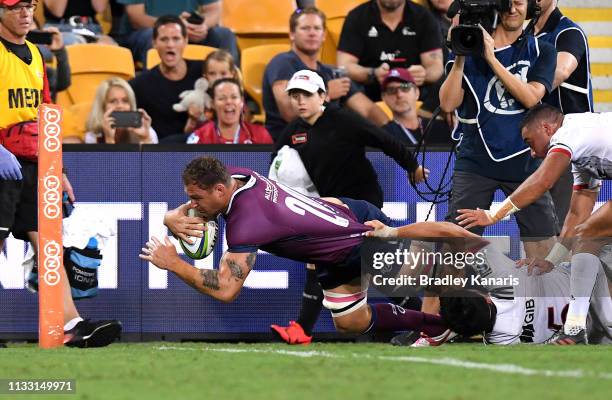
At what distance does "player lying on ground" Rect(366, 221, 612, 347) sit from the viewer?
26.2 feet

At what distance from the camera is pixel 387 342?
30.1ft

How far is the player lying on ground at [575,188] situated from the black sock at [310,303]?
1.45 meters

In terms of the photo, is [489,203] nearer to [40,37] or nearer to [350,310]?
[350,310]

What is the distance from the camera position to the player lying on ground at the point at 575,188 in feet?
24.8

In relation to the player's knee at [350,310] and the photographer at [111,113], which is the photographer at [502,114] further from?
the photographer at [111,113]

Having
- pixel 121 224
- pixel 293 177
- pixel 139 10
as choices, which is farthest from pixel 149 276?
pixel 139 10

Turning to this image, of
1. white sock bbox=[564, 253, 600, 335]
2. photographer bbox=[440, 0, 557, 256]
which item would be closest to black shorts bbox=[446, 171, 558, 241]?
photographer bbox=[440, 0, 557, 256]

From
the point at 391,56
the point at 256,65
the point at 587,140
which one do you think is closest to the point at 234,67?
the point at 256,65

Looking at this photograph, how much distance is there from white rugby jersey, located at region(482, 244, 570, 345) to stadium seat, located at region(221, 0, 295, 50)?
15.8ft

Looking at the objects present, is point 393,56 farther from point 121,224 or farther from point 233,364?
point 233,364

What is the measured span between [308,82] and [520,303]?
2.23 m

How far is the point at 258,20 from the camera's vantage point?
12602 millimetres

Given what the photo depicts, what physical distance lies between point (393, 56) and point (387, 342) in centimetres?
331

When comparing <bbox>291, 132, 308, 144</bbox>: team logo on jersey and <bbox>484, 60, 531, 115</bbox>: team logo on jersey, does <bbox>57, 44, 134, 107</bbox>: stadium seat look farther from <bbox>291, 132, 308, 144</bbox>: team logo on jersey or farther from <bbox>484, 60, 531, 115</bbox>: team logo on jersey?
<bbox>484, 60, 531, 115</bbox>: team logo on jersey
